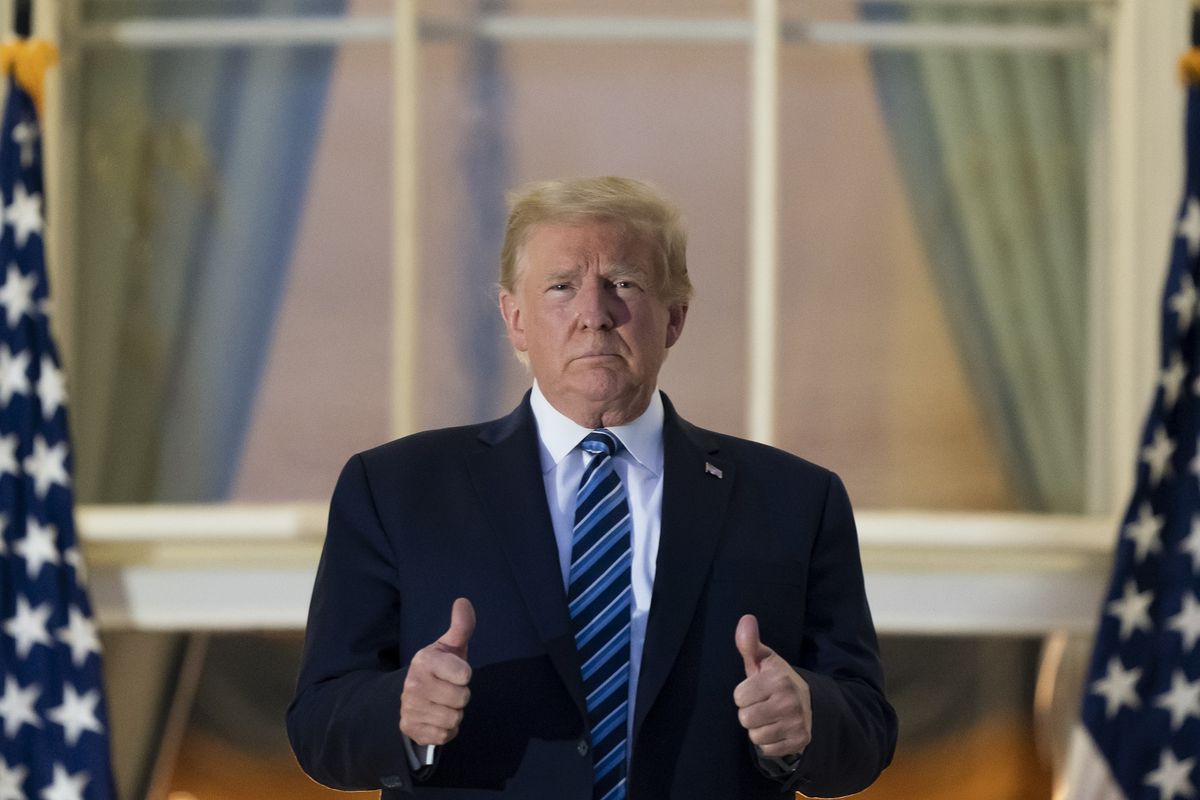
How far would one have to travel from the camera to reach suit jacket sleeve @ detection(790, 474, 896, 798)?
2.05m

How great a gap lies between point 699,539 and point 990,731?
327 cm

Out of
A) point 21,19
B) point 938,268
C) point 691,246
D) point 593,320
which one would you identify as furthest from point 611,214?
point 21,19

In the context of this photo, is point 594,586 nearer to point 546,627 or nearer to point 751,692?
Result: point 546,627

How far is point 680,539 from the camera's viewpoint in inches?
84.4

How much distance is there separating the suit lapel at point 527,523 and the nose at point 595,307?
186 mm

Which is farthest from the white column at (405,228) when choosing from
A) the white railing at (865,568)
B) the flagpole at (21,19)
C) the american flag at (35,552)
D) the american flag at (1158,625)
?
the american flag at (1158,625)

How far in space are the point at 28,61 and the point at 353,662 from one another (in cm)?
321

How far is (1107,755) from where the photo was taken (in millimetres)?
4543

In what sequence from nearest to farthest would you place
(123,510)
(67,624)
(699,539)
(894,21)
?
1. (699,539)
2. (67,624)
3. (123,510)
4. (894,21)

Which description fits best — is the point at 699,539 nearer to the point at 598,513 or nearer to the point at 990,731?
the point at 598,513

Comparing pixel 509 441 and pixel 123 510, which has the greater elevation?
pixel 509 441

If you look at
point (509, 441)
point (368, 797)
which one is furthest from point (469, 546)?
point (368, 797)

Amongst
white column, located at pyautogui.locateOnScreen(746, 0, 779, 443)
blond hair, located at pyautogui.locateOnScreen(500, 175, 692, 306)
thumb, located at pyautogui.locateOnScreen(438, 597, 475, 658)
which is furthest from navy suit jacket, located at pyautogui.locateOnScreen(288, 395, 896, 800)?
white column, located at pyautogui.locateOnScreen(746, 0, 779, 443)

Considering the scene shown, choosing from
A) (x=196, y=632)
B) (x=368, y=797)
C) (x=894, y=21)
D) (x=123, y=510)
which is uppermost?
(x=894, y=21)
